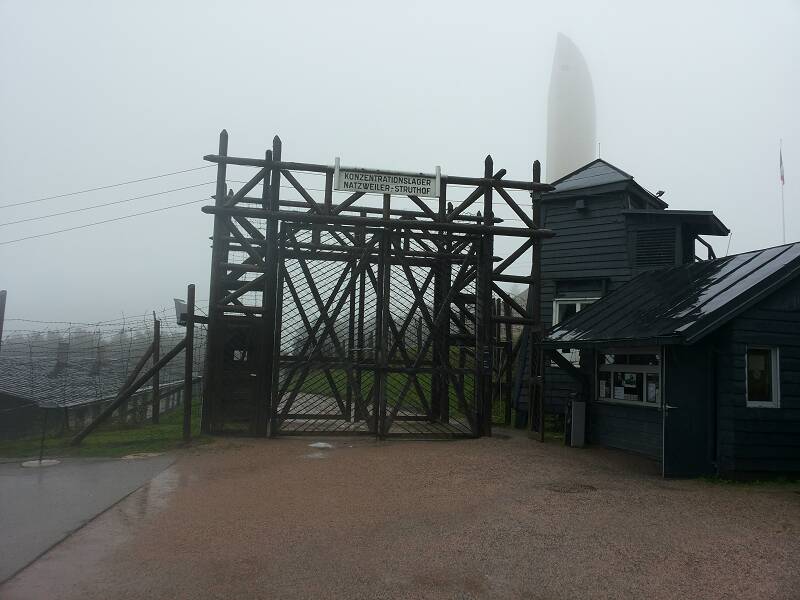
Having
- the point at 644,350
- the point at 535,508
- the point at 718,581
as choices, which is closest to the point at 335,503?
the point at 535,508

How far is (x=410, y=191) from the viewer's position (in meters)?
Answer: 13.2

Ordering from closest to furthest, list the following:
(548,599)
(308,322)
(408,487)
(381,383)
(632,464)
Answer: (548,599) → (408,487) → (632,464) → (381,383) → (308,322)

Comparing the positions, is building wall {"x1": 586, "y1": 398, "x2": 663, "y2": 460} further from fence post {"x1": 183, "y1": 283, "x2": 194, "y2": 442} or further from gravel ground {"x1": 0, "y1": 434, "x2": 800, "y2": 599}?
fence post {"x1": 183, "y1": 283, "x2": 194, "y2": 442}

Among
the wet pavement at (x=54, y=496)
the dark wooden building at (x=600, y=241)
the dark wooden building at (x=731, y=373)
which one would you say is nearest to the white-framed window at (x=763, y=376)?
the dark wooden building at (x=731, y=373)

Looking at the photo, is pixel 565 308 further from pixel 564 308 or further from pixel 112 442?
pixel 112 442

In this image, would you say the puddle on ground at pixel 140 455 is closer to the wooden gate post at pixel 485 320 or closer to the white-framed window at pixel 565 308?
the wooden gate post at pixel 485 320

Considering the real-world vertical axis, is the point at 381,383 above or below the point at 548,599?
above

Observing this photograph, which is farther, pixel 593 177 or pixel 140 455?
pixel 593 177

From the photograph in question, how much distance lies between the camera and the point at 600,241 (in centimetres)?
1708

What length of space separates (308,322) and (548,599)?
949cm

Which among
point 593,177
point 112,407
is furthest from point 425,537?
point 593,177

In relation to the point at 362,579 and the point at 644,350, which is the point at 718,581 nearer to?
the point at 362,579

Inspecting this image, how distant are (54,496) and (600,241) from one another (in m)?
13.9

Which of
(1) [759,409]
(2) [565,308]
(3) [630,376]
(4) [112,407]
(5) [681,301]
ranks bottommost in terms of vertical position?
(4) [112,407]
